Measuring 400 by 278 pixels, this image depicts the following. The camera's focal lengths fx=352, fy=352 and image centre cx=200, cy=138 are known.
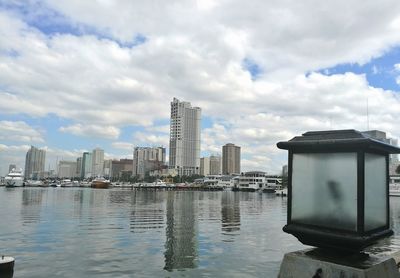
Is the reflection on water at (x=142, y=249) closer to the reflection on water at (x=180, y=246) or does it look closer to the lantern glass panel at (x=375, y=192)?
the reflection on water at (x=180, y=246)

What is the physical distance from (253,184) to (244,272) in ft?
600

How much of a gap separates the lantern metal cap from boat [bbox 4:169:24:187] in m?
206

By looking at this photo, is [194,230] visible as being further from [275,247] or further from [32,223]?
[32,223]

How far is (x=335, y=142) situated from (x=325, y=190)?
1.75 ft

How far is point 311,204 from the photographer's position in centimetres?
394

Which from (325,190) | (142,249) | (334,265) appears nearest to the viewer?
(334,265)

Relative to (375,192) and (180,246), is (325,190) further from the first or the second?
(180,246)

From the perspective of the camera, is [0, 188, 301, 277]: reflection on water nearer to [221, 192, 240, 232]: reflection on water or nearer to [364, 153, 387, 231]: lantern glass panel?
[221, 192, 240, 232]: reflection on water

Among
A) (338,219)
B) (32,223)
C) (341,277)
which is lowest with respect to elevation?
(32,223)

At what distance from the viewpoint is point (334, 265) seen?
3.64 metres

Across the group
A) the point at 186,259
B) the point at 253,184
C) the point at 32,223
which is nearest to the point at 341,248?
the point at 186,259

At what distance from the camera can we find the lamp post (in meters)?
3.60

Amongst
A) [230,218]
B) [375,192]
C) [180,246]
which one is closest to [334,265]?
[375,192]

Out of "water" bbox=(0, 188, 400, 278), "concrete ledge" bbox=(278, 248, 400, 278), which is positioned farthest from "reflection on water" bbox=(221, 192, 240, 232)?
"concrete ledge" bbox=(278, 248, 400, 278)
